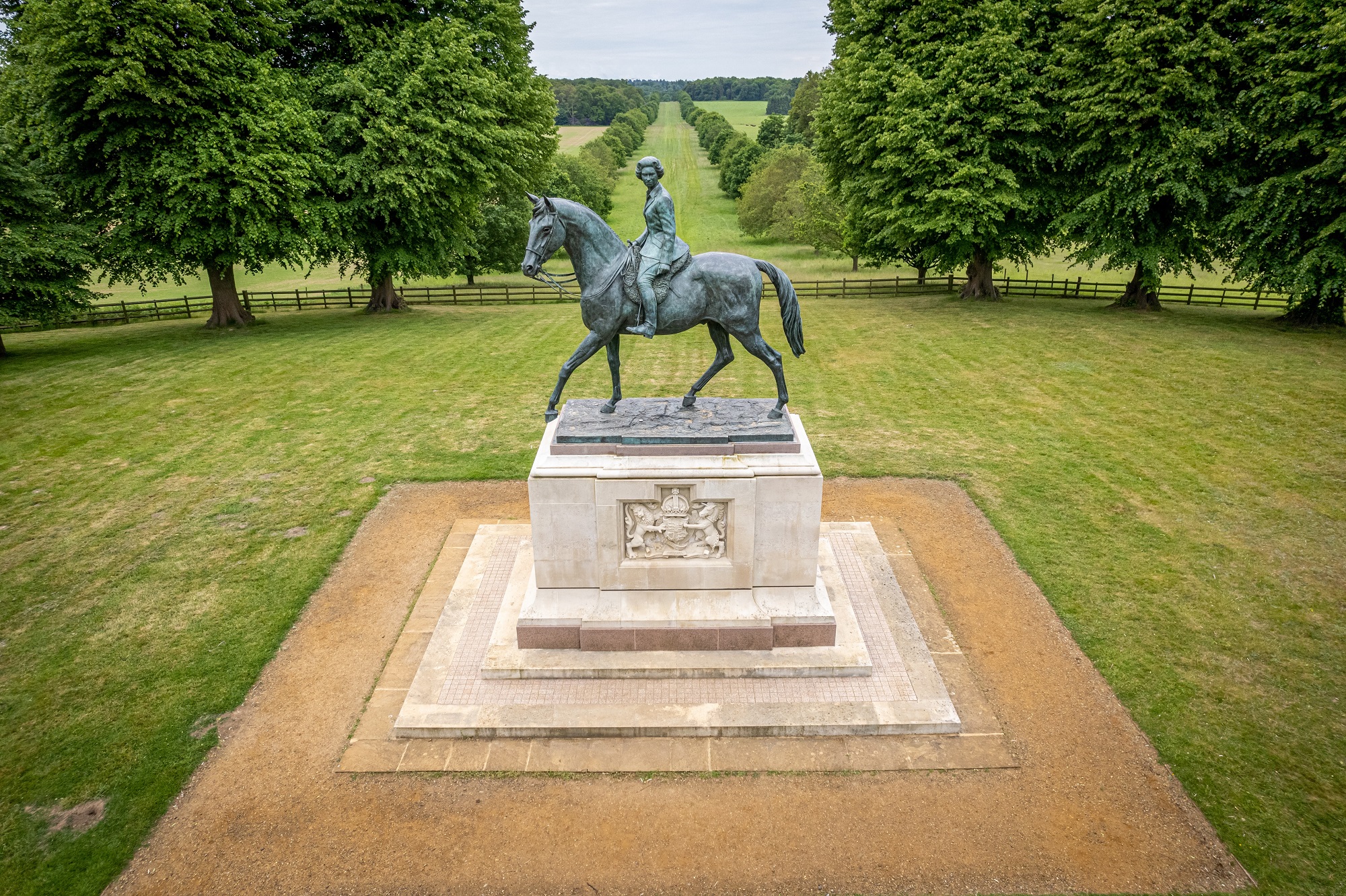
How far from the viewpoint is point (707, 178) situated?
8988 cm

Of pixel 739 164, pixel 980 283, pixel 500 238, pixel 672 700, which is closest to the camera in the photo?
pixel 672 700

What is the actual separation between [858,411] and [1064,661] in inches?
372

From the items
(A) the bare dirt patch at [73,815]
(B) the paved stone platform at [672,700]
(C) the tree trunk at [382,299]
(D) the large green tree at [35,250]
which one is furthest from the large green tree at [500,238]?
(A) the bare dirt patch at [73,815]

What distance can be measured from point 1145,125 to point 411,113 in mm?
23355

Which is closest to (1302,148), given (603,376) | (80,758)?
(603,376)

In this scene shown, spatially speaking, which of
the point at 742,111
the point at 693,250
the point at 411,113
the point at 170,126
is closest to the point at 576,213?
the point at 411,113

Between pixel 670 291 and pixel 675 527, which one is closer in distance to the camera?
pixel 675 527

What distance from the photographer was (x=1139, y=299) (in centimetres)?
2792

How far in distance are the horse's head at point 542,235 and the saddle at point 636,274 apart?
85 centimetres

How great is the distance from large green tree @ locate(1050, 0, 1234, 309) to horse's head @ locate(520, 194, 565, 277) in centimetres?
2171

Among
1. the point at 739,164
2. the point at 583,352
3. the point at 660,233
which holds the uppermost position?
the point at 739,164

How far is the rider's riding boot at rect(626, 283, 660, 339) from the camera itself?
28.2 ft

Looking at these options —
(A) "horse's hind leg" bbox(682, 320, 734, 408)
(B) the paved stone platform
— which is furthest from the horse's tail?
(B) the paved stone platform

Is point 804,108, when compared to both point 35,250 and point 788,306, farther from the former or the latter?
point 788,306
